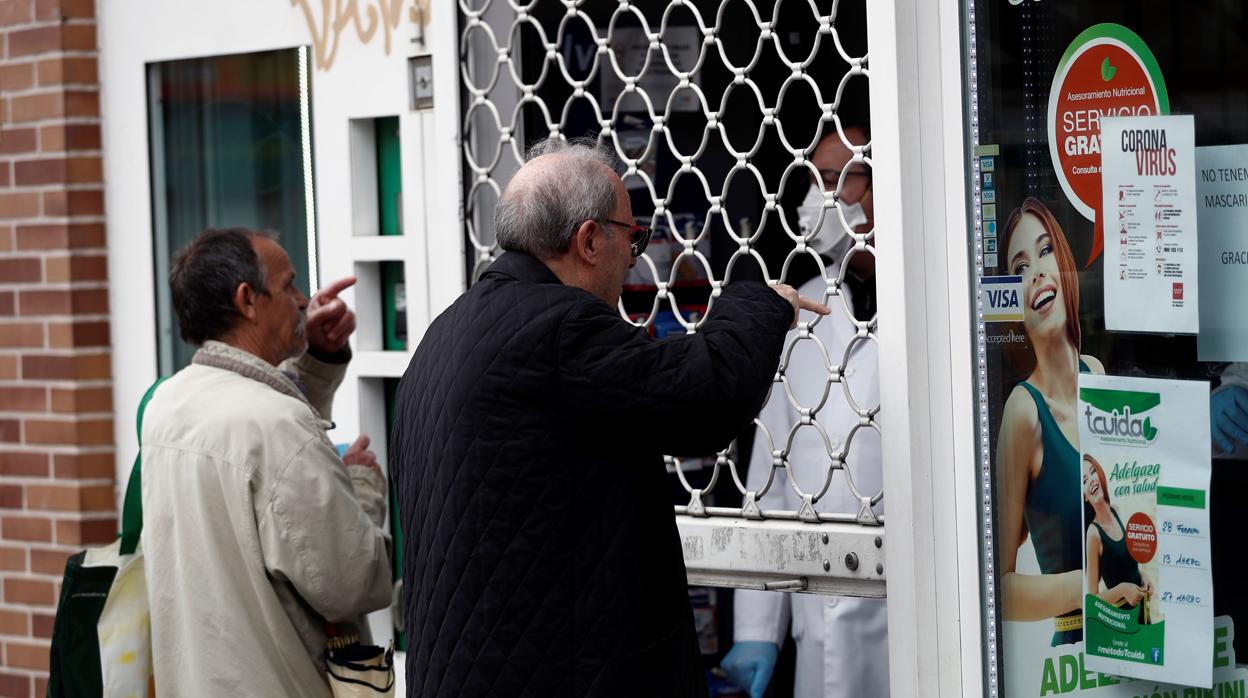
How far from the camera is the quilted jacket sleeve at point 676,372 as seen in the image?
2.34 meters

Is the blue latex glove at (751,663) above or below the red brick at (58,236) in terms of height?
below

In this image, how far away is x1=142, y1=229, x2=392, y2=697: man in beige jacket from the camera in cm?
302

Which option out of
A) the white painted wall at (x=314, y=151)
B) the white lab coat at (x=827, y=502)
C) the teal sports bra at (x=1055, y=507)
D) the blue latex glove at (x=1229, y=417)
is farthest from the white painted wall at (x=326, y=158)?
the blue latex glove at (x=1229, y=417)

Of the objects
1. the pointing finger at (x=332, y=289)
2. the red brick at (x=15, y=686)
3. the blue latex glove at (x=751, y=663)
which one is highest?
the pointing finger at (x=332, y=289)

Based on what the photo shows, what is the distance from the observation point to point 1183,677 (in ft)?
8.18

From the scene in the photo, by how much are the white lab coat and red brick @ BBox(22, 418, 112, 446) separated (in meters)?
1.81

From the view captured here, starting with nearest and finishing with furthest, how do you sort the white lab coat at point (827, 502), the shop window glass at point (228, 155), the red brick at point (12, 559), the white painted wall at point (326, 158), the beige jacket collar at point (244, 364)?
the beige jacket collar at point (244, 364), the white painted wall at point (326, 158), the white lab coat at point (827, 502), the shop window glass at point (228, 155), the red brick at point (12, 559)

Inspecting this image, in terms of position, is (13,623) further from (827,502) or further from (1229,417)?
(1229,417)

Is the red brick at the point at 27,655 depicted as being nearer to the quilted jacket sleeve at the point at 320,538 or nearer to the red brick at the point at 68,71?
the red brick at the point at 68,71

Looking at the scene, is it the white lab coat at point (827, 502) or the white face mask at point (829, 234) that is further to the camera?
the white lab coat at point (827, 502)

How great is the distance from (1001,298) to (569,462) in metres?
0.81

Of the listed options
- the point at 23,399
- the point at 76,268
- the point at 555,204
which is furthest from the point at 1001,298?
the point at 23,399

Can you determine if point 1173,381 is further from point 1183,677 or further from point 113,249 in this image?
point 113,249

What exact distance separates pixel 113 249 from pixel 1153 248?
2906 millimetres
